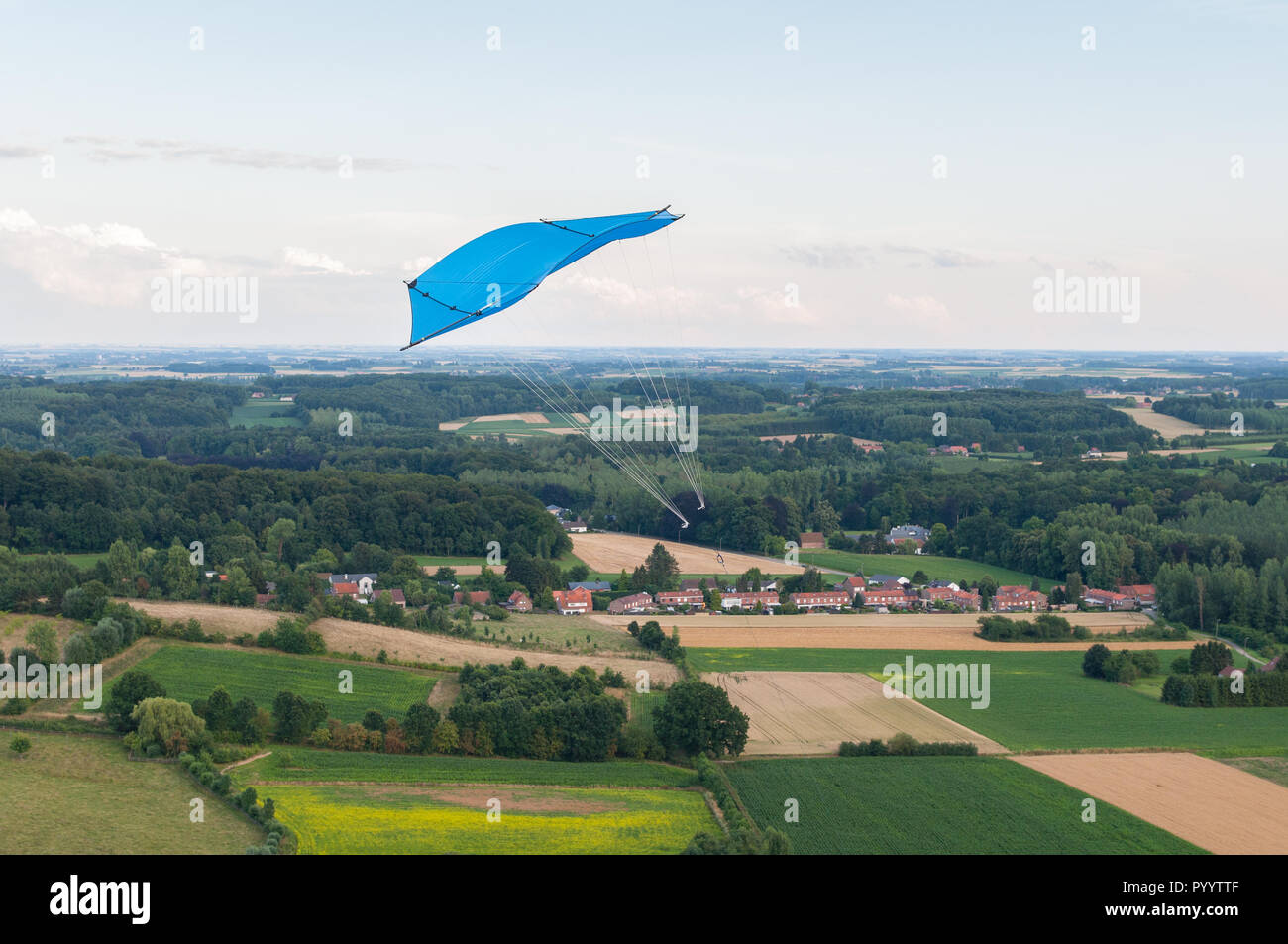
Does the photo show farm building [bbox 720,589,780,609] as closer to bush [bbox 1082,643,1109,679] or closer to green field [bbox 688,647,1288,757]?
green field [bbox 688,647,1288,757]

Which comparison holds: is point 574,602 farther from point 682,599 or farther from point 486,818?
point 486,818

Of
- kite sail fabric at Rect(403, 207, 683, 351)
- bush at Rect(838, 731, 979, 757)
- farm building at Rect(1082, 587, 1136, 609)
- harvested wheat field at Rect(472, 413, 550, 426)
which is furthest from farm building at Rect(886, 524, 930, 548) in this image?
harvested wheat field at Rect(472, 413, 550, 426)

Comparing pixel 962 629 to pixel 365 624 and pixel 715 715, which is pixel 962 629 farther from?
pixel 365 624

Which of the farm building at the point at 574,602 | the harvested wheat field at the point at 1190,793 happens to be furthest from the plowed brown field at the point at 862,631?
the harvested wheat field at the point at 1190,793

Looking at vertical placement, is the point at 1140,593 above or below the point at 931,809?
above

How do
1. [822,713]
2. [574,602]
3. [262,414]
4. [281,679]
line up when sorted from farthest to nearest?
[262,414] → [574,602] → [281,679] → [822,713]

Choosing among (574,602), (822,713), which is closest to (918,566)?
(574,602)
